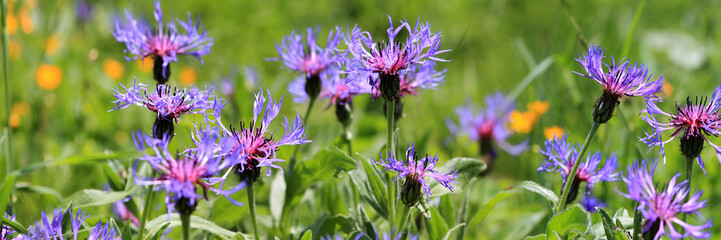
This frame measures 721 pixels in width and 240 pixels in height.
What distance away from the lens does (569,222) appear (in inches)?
70.3

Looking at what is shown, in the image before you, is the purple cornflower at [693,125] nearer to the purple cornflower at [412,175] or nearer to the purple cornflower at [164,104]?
the purple cornflower at [412,175]

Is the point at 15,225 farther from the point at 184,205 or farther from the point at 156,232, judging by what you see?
the point at 184,205

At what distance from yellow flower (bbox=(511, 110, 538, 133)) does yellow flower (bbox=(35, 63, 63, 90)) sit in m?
2.65

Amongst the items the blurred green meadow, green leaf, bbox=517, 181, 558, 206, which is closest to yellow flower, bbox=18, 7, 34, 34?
the blurred green meadow

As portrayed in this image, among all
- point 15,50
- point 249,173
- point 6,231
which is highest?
point 15,50

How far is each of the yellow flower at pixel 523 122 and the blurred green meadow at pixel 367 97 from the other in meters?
0.01

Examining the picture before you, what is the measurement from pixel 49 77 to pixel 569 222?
3264 mm

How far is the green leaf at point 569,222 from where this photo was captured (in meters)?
1.74

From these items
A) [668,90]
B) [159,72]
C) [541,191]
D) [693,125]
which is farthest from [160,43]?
[668,90]

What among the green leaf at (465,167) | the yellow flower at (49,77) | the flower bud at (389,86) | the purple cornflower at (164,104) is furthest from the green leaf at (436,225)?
the yellow flower at (49,77)

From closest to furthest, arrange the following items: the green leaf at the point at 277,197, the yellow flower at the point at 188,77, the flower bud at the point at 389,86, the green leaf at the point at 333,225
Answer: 1. the flower bud at the point at 389,86
2. the green leaf at the point at 333,225
3. the green leaf at the point at 277,197
4. the yellow flower at the point at 188,77

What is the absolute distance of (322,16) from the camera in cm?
586

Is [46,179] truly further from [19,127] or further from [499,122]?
[499,122]

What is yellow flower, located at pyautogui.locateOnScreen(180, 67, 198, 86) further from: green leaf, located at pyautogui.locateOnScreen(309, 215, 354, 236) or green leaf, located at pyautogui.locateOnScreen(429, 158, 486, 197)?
green leaf, located at pyautogui.locateOnScreen(429, 158, 486, 197)
